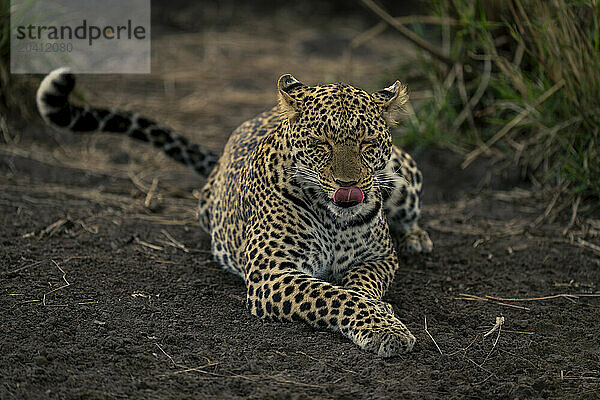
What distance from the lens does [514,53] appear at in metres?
8.41

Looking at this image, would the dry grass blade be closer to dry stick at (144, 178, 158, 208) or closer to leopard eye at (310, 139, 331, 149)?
leopard eye at (310, 139, 331, 149)

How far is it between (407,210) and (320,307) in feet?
6.71

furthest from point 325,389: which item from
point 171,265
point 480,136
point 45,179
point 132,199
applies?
point 480,136

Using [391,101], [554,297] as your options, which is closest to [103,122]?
[391,101]

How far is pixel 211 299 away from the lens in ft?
17.6

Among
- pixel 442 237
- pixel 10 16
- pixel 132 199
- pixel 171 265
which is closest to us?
pixel 171 265

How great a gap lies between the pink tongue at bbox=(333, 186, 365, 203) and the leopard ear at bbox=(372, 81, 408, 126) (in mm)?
615

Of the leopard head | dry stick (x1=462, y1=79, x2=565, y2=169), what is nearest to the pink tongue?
the leopard head

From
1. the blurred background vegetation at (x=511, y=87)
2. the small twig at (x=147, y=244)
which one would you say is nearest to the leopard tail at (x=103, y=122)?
the small twig at (x=147, y=244)

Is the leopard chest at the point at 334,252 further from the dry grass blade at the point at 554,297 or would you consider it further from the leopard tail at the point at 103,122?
the leopard tail at the point at 103,122

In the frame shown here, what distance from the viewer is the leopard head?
4.73 m

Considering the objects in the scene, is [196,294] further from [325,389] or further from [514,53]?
[514,53]

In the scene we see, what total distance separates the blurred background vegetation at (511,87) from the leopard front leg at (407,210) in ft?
4.79

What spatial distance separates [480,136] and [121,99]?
15.8 feet
